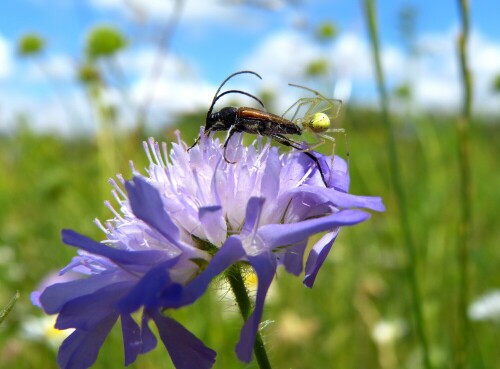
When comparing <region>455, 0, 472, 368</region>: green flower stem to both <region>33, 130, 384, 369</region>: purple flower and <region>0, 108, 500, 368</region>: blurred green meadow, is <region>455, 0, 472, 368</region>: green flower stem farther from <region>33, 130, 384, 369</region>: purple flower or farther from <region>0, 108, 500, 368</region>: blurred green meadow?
<region>33, 130, 384, 369</region>: purple flower

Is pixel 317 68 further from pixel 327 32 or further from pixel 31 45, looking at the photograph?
pixel 31 45

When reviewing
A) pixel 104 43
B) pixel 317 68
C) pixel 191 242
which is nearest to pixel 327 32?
pixel 317 68

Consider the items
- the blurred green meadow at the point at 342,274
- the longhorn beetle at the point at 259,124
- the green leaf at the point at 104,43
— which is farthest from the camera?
the green leaf at the point at 104,43

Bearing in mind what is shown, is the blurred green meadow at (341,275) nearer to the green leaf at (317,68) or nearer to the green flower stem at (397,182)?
the green flower stem at (397,182)

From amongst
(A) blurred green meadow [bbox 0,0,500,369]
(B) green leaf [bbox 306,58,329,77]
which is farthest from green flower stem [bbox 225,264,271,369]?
(B) green leaf [bbox 306,58,329,77]

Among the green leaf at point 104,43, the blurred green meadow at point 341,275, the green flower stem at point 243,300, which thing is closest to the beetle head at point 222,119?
the green flower stem at point 243,300
